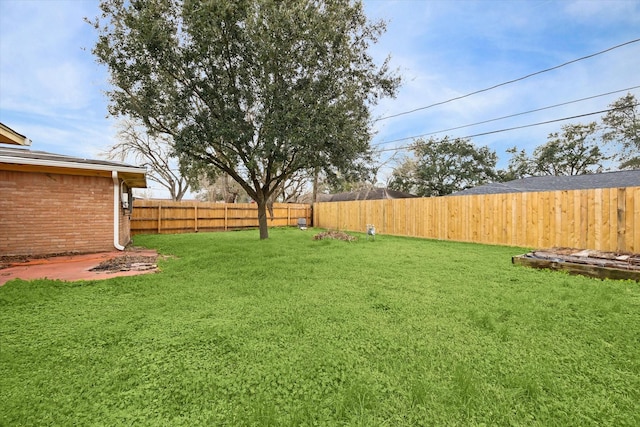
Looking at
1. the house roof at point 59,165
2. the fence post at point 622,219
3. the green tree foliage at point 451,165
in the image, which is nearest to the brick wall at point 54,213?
the house roof at point 59,165

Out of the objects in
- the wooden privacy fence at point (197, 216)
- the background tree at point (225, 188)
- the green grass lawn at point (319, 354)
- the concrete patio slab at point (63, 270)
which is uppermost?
the background tree at point (225, 188)

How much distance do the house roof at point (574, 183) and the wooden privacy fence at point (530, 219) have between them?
4314mm

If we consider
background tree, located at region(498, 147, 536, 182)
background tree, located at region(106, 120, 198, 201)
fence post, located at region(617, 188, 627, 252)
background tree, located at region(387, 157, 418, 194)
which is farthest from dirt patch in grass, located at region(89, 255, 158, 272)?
background tree, located at region(498, 147, 536, 182)

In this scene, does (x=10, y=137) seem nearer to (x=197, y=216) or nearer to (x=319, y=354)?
(x=319, y=354)

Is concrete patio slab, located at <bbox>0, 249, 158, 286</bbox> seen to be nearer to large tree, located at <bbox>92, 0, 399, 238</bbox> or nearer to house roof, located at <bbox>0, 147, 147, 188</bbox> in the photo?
house roof, located at <bbox>0, 147, 147, 188</bbox>

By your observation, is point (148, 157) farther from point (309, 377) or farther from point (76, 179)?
point (309, 377)

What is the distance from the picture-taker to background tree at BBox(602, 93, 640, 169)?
16.3m

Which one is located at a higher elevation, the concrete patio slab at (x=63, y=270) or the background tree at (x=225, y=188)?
the background tree at (x=225, y=188)

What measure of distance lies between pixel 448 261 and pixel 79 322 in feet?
20.0

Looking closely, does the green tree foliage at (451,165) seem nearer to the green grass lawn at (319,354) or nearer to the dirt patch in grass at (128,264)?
the green grass lawn at (319,354)

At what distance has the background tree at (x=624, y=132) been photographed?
1628cm

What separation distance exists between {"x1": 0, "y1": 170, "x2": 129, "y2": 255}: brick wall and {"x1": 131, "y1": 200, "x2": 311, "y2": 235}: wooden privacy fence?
20.2 feet

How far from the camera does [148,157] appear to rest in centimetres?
2148

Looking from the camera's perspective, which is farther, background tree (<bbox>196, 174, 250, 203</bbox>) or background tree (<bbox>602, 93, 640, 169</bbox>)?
background tree (<bbox>196, 174, 250, 203</bbox>)
